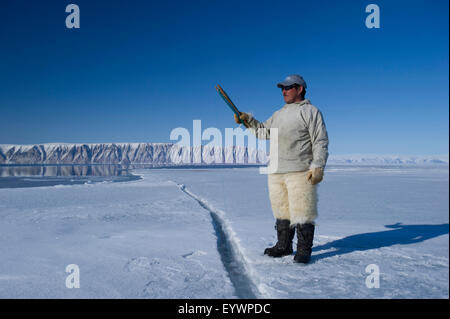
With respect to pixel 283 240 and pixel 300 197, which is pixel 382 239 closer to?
pixel 283 240

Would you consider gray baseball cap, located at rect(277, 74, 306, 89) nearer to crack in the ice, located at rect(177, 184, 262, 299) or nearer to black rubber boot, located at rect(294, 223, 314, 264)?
black rubber boot, located at rect(294, 223, 314, 264)

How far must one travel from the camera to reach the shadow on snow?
3.22 metres

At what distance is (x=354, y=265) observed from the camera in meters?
2.66

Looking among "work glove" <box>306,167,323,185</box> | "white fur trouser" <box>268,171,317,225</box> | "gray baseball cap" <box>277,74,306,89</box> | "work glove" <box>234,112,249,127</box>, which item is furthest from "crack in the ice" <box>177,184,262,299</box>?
"gray baseball cap" <box>277,74,306,89</box>

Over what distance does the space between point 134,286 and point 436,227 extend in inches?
175

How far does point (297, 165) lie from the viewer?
9.08 feet

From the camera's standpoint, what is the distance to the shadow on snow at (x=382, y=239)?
3225 mm

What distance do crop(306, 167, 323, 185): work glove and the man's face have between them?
785 mm

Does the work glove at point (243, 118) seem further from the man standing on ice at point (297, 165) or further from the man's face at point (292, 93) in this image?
the man's face at point (292, 93)

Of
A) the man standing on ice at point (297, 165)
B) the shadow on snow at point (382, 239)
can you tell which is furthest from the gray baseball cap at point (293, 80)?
the shadow on snow at point (382, 239)

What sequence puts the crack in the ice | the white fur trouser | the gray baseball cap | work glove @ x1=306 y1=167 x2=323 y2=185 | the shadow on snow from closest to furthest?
the crack in the ice, work glove @ x1=306 y1=167 x2=323 y2=185, the white fur trouser, the gray baseball cap, the shadow on snow

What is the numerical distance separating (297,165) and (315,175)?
0.70 feet
